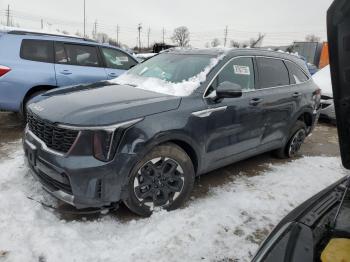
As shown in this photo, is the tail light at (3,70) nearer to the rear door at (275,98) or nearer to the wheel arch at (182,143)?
the wheel arch at (182,143)

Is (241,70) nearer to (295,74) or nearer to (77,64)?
(295,74)

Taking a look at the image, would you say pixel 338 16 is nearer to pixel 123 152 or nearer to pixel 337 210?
pixel 337 210

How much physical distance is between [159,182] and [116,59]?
4.41 m

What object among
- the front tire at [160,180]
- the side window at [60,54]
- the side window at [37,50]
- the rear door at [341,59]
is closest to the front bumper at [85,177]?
the front tire at [160,180]

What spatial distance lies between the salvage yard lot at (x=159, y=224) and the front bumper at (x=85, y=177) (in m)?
0.33

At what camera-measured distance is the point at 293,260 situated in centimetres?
137

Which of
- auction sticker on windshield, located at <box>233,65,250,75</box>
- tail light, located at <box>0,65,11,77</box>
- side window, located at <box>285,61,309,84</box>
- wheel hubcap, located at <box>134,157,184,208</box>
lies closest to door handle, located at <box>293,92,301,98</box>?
side window, located at <box>285,61,309,84</box>

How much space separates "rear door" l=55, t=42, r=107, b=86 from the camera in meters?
6.10

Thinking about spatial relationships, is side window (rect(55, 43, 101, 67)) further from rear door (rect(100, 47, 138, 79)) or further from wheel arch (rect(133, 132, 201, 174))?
wheel arch (rect(133, 132, 201, 174))

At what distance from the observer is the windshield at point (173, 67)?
Answer: 3807 mm

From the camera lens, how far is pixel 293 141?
5.33m

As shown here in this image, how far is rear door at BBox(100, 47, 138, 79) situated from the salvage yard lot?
114 inches

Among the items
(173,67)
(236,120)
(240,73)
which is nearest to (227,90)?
(236,120)

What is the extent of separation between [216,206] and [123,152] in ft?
4.46
